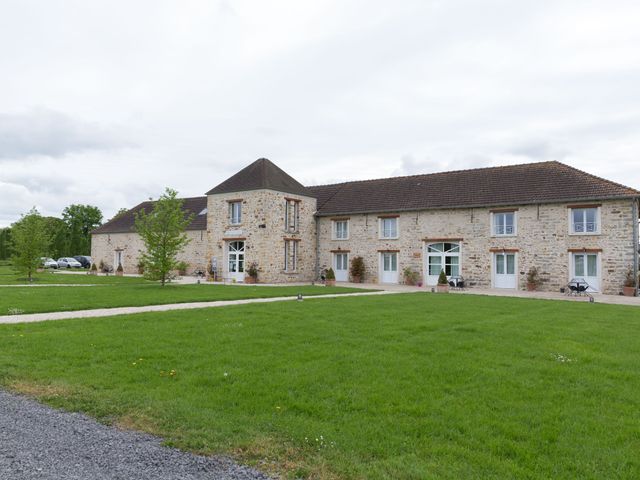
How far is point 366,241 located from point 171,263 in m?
11.7

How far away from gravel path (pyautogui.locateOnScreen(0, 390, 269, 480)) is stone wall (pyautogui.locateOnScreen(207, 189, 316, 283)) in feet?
75.3

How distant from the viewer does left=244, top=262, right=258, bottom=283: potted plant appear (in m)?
27.4

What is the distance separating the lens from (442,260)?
25938mm

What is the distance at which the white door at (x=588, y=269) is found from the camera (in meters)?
21.5

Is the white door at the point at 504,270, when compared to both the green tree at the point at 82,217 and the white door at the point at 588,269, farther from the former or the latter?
the green tree at the point at 82,217

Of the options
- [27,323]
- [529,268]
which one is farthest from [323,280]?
[27,323]

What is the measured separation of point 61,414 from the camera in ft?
15.6

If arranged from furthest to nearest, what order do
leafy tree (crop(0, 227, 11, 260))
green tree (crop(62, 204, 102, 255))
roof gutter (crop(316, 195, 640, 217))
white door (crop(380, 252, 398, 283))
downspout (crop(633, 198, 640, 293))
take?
green tree (crop(62, 204, 102, 255)) < leafy tree (crop(0, 227, 11, 260)) < white door (crop(380, 252, 398, 283)) < roof gutter (crop(316, 195, 640, 217)) < downspout (crop(633, 198, 640, 293))

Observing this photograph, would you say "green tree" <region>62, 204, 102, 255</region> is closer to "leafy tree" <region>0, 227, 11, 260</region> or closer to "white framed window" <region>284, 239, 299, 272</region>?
"leafy tree" <region>0, 227, 11, 260</region>

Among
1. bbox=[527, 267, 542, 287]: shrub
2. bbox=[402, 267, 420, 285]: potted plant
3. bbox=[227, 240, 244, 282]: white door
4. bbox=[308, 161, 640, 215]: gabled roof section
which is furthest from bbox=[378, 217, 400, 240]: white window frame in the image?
bbox=[227, 240, 244, 282]: white door

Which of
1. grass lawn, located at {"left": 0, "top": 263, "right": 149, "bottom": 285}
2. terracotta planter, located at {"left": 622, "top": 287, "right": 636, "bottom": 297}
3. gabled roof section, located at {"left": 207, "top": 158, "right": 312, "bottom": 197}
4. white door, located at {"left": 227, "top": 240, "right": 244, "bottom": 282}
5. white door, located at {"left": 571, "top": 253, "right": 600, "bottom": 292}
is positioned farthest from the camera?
white door, located at {"left": 227, "top": 240, "right": 244, "bottom": 282}

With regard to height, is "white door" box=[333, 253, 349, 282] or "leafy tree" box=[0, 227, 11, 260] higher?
"leafy tree" box=[0, 227, 11, 260]

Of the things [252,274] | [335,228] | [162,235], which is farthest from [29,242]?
[335,228]

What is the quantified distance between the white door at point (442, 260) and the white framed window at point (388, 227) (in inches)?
89.8
